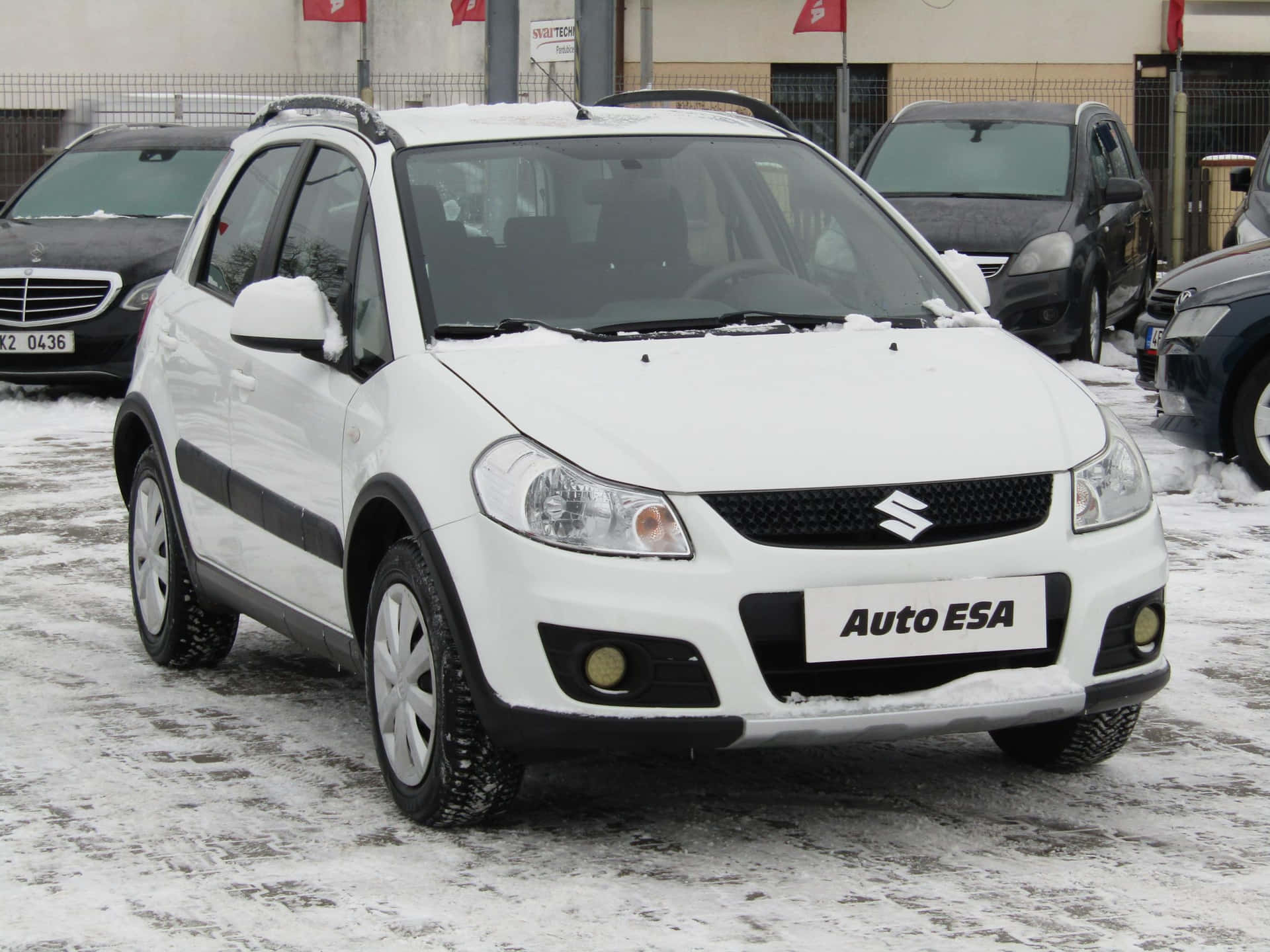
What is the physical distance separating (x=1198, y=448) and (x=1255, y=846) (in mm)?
5532

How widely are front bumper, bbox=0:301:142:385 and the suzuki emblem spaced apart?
9413 mm

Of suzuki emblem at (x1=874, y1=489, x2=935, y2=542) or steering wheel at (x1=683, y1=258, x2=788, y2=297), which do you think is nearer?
suzuki emblem at (x1=874, y1=489, x2=935, y2=542)

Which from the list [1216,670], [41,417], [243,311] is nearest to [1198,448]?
[1216,670]

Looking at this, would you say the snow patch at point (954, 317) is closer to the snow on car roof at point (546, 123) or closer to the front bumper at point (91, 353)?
the snow on car roof at point (546, 123)

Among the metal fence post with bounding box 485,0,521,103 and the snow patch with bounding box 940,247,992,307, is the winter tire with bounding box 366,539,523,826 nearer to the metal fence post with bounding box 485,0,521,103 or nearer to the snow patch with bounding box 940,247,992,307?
the snow patch with bounding box 940,247,992,307

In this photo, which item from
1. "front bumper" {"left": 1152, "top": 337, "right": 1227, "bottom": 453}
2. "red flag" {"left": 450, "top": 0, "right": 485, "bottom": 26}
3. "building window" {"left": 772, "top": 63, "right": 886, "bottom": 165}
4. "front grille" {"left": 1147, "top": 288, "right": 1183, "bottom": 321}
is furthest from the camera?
"building window" {"left": 772, "top": 63, "right": 886, "bottom": 165}

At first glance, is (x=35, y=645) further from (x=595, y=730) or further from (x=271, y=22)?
(x=271, y=22)

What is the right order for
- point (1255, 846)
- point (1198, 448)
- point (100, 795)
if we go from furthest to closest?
point (1198, 448) < point (100, 795) < point (1255, 846)

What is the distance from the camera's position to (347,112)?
5531mm

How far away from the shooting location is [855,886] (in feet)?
13.1

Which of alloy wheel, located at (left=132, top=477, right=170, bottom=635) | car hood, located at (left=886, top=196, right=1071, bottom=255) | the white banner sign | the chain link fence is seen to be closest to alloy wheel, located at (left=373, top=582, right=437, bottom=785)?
alloy wheel, located at (left=132, top=477, right=170, bottom=635)

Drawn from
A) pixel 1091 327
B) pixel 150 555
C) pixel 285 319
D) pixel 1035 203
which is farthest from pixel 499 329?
pixel 1091 327

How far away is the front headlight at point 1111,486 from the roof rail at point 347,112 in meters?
1.94

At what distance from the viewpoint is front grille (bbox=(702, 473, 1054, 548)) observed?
3.99m
